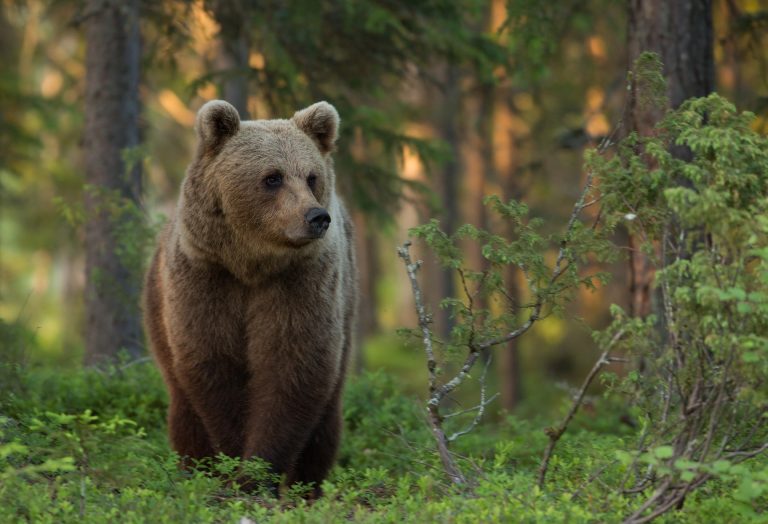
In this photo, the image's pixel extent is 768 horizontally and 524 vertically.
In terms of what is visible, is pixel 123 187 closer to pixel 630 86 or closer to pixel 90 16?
pixel 90 16

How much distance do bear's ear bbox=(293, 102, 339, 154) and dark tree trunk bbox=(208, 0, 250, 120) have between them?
14.7 feet

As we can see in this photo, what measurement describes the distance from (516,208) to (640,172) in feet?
2.47

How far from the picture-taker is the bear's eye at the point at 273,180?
6441 millimetres

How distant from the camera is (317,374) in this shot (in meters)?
6.49

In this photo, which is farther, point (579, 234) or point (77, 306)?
point (77, 306)

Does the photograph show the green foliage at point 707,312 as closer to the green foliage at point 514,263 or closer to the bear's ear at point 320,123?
the green foliage at point 514,263

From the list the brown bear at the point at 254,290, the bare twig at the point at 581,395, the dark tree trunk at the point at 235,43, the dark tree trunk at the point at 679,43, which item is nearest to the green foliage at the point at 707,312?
the bare twig at the point at 581,395

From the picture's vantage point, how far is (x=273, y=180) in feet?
21.2

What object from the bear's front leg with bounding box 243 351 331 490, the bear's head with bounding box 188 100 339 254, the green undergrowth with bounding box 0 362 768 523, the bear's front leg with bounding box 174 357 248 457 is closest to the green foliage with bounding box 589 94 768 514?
the green undergrowth with bounding box 0 362 768 523

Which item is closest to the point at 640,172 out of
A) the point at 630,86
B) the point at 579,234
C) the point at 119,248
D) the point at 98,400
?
the point at 579,234

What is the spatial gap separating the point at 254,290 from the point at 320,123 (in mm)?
1301

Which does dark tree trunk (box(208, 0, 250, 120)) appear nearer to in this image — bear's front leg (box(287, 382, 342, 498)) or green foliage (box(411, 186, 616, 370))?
bear's front leg (box(287, 382, 342, 498))

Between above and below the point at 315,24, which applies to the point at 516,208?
below

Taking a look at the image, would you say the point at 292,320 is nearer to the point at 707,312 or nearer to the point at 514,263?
the point at 514,263
